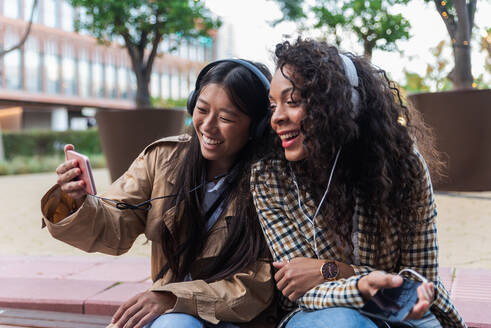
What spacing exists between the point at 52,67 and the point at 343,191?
3490cm

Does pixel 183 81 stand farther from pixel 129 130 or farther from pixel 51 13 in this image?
pixel 129 130

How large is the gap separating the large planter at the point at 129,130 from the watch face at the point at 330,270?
6.88 meters

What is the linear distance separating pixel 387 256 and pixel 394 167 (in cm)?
29

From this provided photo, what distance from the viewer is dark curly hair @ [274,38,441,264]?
5.97ft

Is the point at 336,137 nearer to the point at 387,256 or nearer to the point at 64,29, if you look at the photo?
the point at 387,256

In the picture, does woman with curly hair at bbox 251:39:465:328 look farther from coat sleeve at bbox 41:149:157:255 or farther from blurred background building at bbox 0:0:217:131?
blurred background building at bbox 0:0:217:131

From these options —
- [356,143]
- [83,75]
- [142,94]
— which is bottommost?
[83,75]

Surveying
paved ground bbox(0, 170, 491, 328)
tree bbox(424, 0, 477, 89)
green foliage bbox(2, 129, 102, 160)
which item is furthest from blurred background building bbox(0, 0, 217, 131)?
paved ground bbox(0, 170, 491, 328)

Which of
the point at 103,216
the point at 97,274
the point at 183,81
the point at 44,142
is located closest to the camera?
the point at 103,216

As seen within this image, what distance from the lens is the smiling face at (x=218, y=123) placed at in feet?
7.11

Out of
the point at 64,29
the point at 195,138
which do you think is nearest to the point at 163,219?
the point at 195,138

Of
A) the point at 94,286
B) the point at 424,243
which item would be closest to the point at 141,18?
the point at 94,286

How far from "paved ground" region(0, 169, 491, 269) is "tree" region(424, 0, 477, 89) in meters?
1.38

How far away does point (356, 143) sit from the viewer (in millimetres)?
1918
